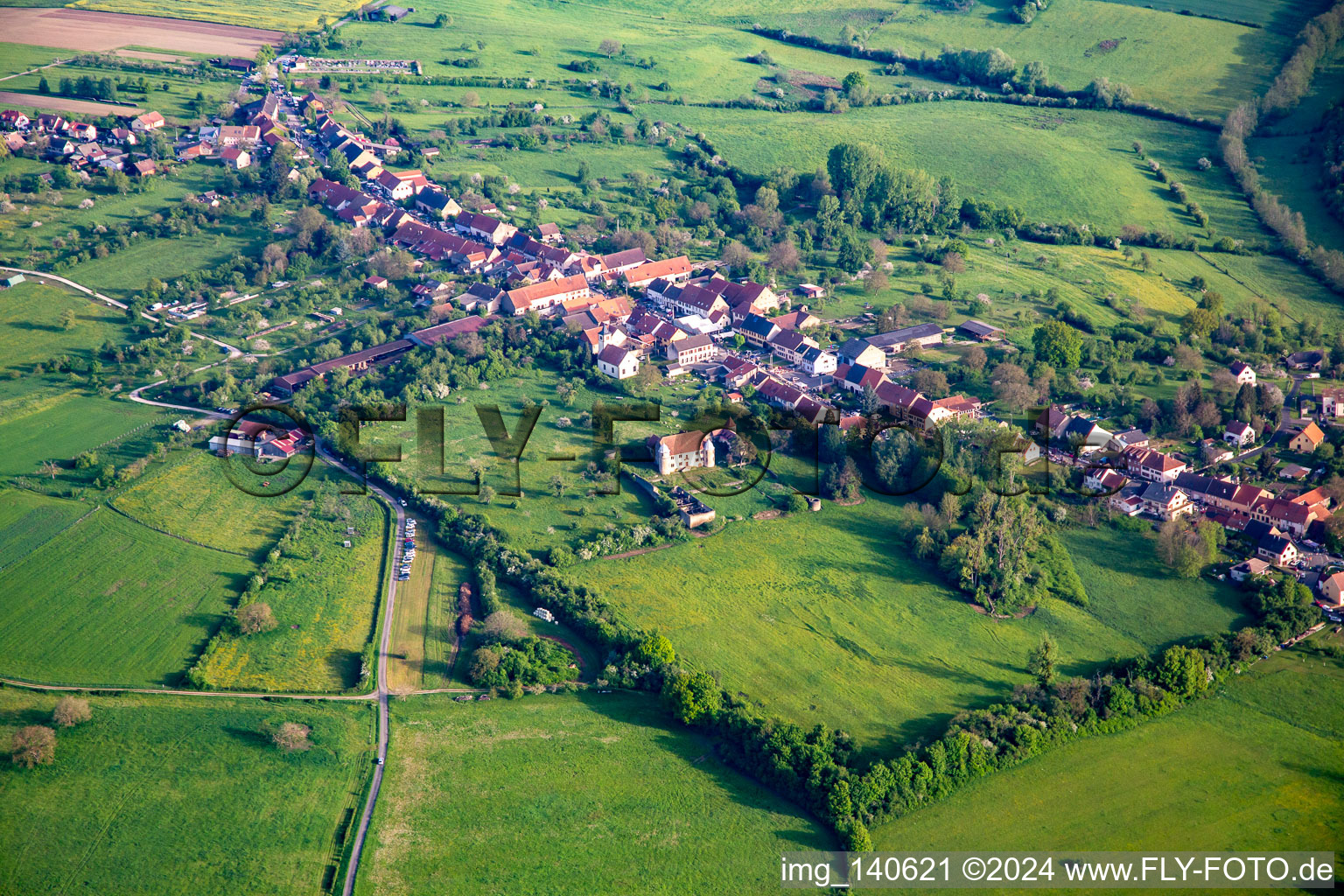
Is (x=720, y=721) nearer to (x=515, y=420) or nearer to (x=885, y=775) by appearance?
(x=885, y=775)

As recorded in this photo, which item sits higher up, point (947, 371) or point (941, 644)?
point (947, 371)

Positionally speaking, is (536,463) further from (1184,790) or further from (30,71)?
(30,71)

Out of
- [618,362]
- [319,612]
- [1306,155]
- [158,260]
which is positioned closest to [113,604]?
[319,612]

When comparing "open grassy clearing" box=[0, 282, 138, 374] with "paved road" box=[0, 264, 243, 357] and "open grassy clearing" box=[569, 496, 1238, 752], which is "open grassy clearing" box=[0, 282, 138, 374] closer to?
"paved road" box=[0, 264, 243, 357]

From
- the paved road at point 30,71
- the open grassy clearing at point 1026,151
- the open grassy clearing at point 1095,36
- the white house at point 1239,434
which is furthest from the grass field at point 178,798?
the open grassy clearing at point 1095,36

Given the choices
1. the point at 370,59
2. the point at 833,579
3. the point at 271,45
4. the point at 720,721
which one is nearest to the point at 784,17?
the point at 370,59

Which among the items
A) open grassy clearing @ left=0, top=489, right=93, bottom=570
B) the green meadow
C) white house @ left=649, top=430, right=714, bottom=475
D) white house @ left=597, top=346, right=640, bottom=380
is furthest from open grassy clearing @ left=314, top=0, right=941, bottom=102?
open grassy clearing @ left=0, top=489, right=93, bottom=570
